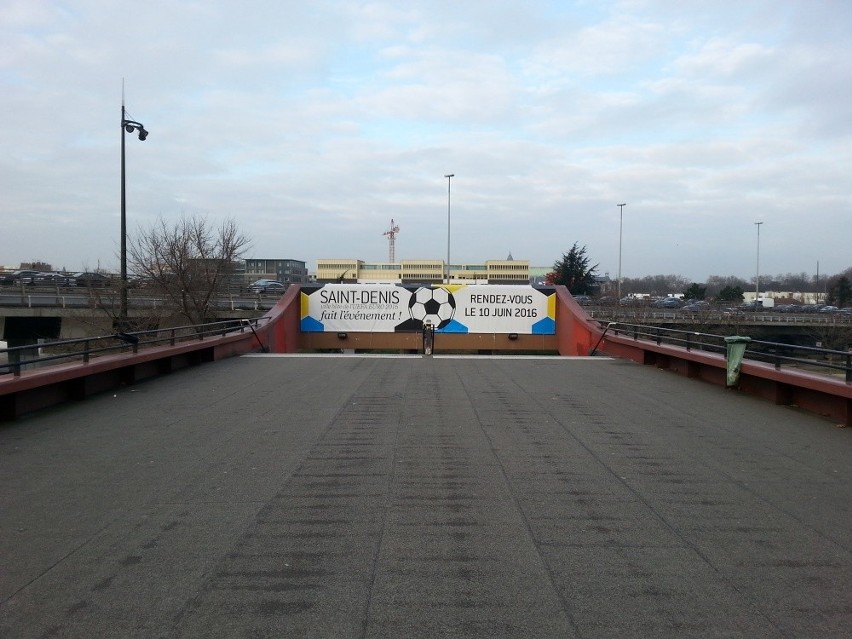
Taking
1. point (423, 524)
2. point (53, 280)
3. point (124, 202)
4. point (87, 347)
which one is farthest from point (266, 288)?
point (423, 524)

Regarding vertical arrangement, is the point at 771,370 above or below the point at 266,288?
below

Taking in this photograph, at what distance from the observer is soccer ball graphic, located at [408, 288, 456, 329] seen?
28.6 metres

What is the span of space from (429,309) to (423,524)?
2354 cm

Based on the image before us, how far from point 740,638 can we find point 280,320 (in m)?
23.7

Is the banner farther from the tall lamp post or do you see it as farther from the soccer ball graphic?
the tall lamp post

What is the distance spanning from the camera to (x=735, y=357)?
12781 millimetres

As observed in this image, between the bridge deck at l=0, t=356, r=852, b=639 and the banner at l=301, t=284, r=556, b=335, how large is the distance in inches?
713

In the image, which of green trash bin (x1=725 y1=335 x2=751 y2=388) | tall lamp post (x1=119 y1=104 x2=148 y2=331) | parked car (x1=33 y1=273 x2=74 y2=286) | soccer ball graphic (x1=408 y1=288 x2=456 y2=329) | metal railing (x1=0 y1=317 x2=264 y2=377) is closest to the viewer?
metal railing (x1=0 y1=317 x2=264 y2=377)

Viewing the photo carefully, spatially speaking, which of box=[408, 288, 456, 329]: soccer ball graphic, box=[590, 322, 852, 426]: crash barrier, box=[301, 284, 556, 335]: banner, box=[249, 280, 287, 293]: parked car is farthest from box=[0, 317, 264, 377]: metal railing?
box=[249, 280, 287, 293]: parked car

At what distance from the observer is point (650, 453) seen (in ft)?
25.5

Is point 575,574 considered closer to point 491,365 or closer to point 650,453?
point 650,453

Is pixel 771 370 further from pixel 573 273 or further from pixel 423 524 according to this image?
pixel 573 273

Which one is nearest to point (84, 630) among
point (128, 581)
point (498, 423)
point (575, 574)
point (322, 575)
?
point (128, 581)

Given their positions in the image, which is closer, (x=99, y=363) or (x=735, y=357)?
(x=99, y=363)
